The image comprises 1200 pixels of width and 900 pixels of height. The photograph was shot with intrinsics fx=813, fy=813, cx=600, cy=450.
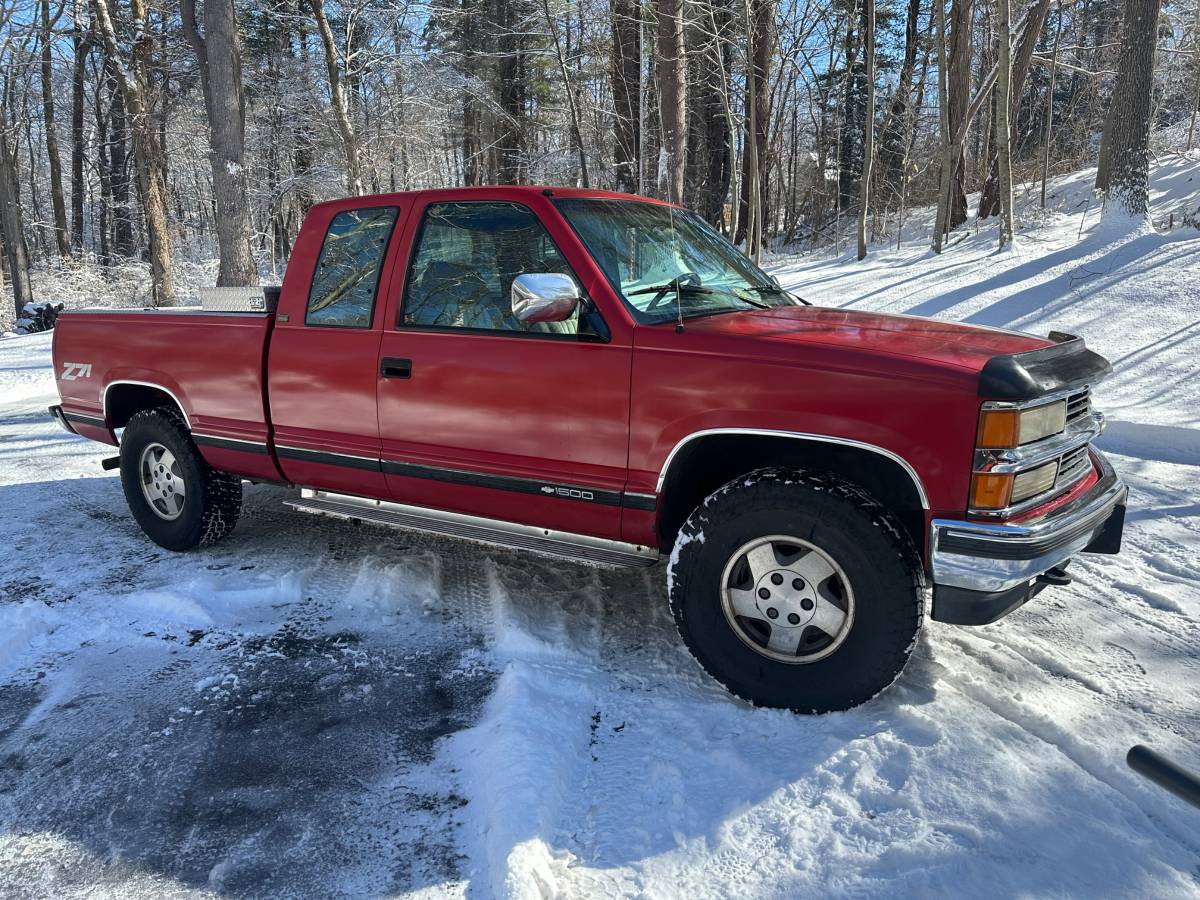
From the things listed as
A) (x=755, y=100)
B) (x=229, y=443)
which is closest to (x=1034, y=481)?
(x=229, y=443)

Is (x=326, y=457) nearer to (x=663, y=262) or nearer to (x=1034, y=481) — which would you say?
(x=663, y=262)

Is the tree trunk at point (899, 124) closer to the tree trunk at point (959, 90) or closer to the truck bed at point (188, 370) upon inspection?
the tree trunk at point (959, 90)

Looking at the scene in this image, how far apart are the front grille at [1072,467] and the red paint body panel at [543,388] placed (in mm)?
454

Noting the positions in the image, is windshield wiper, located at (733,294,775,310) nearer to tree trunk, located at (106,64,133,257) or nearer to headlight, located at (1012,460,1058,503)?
headlight, located at (1012,460,1058,503)

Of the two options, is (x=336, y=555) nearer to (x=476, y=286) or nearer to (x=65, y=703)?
(x=65, y=703)

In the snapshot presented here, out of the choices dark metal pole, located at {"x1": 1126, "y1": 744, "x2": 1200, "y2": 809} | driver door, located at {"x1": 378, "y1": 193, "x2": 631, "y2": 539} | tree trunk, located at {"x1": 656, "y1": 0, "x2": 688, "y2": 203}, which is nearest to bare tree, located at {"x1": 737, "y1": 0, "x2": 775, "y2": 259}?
tree trunk, located at {"x1": 656, "y1": 0, "x2": 688, "y2": 203}

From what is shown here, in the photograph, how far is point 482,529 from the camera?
3.72 meters

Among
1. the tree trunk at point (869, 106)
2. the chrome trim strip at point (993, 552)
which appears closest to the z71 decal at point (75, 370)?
the chrome trim strip at point (993, 552)

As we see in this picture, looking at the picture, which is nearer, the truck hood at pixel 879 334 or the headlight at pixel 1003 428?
the headlight at pixel 1003 428

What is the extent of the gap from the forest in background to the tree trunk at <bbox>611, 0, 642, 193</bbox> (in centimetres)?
8

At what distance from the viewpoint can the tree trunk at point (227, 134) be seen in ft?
42.2

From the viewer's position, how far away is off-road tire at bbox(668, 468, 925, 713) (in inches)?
110

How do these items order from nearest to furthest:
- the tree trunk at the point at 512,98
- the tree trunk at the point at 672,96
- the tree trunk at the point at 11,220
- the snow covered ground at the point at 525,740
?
the snow covered ground at the point at 525,740
the tree trunk at the point at 672,96
the tree trunk at the point at 11,220
the tree trunk at the point at 512,98

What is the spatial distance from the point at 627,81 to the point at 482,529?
54.3 feet
